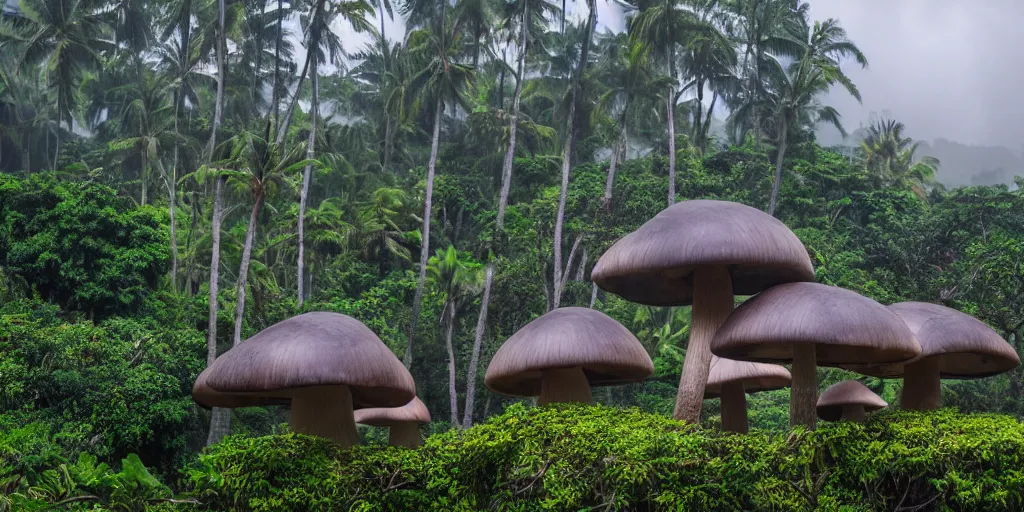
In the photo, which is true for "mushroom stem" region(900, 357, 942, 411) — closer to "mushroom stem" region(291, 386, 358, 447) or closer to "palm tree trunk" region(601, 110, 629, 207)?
"mushroom stem" region(291, 386, 358, 447)

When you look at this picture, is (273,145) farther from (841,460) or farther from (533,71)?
(533,71)

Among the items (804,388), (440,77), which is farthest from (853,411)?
(440,77)

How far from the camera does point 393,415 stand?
9.45 m

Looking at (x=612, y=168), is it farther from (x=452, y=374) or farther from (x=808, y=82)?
(x=452, y=374)

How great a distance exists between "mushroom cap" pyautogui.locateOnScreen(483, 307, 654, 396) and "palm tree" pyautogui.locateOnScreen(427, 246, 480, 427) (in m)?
21.4

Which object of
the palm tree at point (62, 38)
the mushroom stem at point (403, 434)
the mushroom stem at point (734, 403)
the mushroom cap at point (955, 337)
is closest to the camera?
the mushroom cap at point (955, 337)

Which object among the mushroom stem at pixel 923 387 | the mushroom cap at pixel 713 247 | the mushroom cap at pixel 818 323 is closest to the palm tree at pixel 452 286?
the mushroom stem at pixel 923 387

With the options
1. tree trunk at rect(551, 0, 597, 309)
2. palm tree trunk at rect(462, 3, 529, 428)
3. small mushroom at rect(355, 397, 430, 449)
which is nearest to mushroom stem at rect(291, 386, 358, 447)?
small mushroom at rect(355, 397, 430, 449)

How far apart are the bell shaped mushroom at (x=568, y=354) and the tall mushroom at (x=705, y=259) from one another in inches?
16.1

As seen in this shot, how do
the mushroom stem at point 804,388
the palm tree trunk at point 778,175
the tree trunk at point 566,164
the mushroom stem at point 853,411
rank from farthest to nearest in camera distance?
the palm tree trunk at point 778,175 < the tree trunk at point 566,164 < the mushroom stem at point 853,411 < the mushroom stem at point 804,388

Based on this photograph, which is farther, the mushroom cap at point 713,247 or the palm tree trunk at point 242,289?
the palm tree trunk at point 242,289

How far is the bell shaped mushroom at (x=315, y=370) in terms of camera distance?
5.28 meters

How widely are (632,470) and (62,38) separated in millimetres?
43204

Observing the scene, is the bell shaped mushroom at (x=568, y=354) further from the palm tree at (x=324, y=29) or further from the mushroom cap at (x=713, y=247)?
the palm tree at (x=324, y=29)
